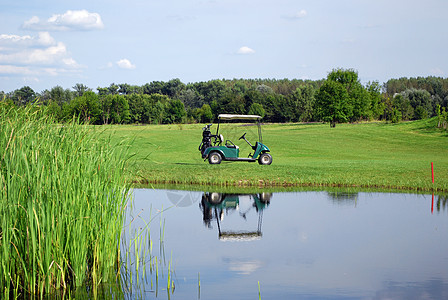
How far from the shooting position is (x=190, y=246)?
10.4 meters

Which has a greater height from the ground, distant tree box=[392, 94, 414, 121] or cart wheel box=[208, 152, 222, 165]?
distant tree box=[392, 94, 414, 121]

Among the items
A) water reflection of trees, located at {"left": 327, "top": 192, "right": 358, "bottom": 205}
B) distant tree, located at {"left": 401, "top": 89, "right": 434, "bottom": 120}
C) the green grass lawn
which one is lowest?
water reflection of trees, located at {"left": 327, "top": 192, "right": 358, "bottom": 205}

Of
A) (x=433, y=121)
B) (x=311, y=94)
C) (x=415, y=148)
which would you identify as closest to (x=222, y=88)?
(x=311, y=94)

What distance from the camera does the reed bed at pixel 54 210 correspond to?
21.3 ft

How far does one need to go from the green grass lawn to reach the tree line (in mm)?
8384

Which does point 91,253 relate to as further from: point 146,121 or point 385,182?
point 146,121

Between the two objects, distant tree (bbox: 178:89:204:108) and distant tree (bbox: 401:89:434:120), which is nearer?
distant tree (bbox: 401:89:434:120)

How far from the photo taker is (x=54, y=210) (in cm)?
673

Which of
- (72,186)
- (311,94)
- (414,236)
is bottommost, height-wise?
(414,236)

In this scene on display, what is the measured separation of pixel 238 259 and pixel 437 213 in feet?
24.0

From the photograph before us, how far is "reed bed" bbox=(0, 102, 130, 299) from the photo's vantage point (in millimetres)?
6492

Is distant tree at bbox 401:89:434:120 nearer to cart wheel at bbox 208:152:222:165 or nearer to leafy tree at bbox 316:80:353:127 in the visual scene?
leafy tree at bbox 316:80:353:127

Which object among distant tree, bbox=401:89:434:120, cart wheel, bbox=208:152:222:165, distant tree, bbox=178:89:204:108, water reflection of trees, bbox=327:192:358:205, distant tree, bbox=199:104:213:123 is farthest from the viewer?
distant tree, bbox=178:89:204:108

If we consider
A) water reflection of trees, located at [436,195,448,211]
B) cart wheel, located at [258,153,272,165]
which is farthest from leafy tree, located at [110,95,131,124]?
water reflection of trees, located at [436,195,448,211]
